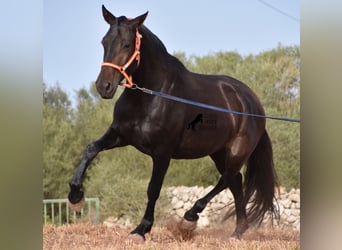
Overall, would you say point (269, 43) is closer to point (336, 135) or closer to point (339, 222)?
point (336, 135)

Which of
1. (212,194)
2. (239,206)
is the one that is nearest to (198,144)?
(212,194)

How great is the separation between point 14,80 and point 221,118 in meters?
1.83

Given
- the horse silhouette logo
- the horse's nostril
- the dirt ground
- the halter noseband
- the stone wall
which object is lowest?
the dirt ground

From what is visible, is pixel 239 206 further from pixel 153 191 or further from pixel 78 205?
pixel 78 205

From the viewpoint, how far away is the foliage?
307 inches

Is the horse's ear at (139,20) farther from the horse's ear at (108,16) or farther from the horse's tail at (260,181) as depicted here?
the horse's tail at (260,181)

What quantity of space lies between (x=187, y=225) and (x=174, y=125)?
2.88 ft

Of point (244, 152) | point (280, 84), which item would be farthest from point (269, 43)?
point (244, 152)

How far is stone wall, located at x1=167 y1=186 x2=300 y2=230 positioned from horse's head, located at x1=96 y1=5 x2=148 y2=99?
1.12 meters

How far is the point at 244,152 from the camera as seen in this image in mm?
8102

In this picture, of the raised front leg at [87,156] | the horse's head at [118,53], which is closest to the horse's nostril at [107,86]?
the horse's head at [118,53]

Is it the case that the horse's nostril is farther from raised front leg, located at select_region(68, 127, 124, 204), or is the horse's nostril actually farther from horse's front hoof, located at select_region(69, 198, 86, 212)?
horse's front hoof, located at select_region(69, 198, 86, 212)

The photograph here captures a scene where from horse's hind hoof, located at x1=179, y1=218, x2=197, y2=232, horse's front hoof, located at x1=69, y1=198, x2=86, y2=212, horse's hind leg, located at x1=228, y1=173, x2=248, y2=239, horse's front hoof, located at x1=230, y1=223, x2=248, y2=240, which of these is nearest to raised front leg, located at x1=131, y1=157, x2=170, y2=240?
horse's hind hoof, located at x1=179, y1=218, x2=197, y2=232

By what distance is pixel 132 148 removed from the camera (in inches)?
308
